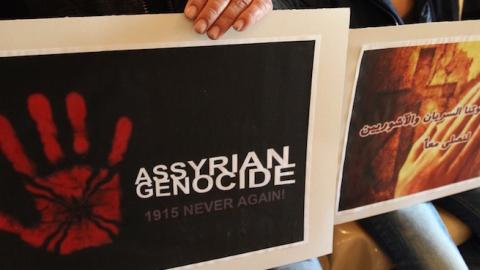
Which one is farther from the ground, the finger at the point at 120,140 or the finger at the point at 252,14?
the finger at the point at 252,14

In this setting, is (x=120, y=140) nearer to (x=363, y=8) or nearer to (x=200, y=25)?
(x=200, y=25)

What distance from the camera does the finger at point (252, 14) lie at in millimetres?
466

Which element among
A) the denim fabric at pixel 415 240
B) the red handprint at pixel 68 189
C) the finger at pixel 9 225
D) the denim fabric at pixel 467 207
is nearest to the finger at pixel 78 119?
the red handprint at pixel 68 189

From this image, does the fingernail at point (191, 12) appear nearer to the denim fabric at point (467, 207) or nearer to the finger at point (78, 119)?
the finger at point (78, 119)

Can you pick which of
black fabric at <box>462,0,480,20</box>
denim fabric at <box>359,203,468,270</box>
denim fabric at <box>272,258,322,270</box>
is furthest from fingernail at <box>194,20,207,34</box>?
black fabric at <box>462,0,480,20</box>

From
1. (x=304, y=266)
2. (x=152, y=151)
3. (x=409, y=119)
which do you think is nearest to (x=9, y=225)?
(x=152, y=151)

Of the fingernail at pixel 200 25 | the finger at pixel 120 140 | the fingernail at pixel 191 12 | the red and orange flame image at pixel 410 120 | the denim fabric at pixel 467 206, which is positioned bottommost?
the denim fabric at pixel 467 206

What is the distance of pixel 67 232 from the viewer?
510 mm

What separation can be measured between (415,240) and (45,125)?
2.00 feet

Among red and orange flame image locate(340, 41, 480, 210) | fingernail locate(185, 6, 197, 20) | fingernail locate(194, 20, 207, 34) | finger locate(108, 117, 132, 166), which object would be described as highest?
fingernail locate(185, 6, 197, 20)

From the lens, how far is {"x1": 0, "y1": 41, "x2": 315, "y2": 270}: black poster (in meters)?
0.45

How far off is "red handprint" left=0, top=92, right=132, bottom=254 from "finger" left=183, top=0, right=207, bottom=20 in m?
0.13

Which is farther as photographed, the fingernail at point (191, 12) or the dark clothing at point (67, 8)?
the dark clothing at point (67, 8)

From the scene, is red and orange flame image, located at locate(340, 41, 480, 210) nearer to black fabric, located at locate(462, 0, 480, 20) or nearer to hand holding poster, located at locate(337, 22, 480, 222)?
hand holding poster, located at locate(337, 22, 480, 222)
